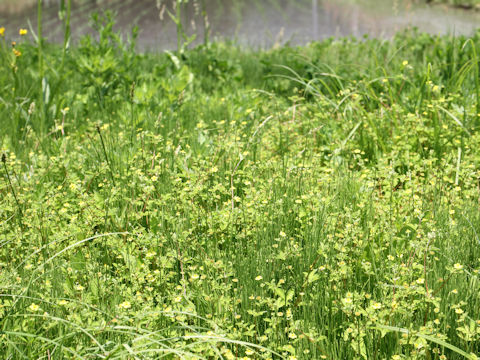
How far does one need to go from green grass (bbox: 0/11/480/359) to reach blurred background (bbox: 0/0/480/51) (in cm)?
541

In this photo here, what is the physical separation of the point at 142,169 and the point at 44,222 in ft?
2.30

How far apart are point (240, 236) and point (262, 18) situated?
9814 millimetres

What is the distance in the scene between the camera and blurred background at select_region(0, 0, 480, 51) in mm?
9856

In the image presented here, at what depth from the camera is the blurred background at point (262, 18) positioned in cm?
986

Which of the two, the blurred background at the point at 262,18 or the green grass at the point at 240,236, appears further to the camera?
the blurred background at the point at 262,18

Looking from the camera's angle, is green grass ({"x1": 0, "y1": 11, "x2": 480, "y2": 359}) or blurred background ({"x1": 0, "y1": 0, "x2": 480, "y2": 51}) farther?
blurred background ({"x1": 0, "y1": 0, "x2": 480, "y2": 51})

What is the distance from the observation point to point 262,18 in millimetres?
11367

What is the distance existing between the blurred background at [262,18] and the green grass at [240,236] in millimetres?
5406

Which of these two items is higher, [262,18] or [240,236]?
[262,18]

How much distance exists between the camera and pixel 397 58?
5.67 m

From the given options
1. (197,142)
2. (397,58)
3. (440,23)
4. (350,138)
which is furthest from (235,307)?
(440,23)

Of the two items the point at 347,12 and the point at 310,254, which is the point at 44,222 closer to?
the point at 310,254

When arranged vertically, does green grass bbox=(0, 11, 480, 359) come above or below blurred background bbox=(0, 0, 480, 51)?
below

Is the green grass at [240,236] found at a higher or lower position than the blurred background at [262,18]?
lower
